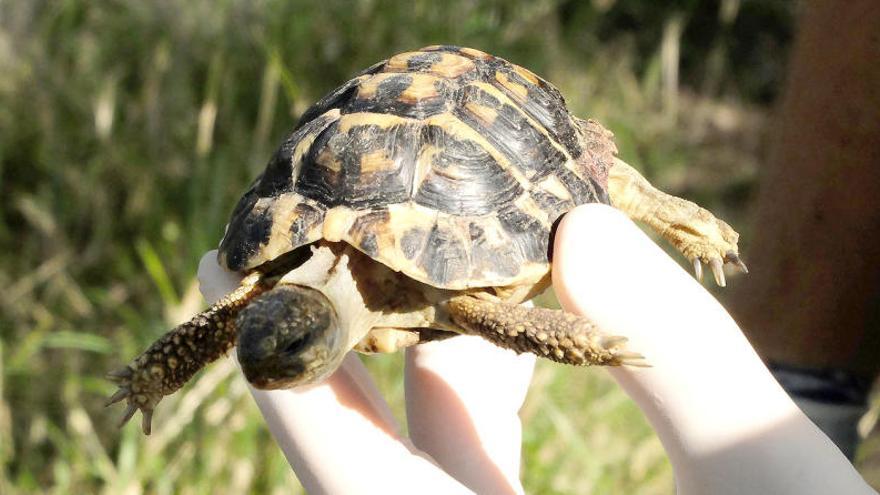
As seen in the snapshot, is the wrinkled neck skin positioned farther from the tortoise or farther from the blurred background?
the blurred background

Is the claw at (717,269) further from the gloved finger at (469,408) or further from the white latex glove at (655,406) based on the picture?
the gloved finger at (469,408)

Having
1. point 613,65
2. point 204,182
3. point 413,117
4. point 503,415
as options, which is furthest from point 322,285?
point 613,65

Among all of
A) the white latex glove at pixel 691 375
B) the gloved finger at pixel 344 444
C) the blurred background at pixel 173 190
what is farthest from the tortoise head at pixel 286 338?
the blurred background at pixel 173 190

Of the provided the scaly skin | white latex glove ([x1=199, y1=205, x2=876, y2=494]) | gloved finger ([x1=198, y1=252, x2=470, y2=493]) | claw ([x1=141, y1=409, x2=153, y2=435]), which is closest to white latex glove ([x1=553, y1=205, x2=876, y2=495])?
white latex glove ([x1=199, y1=205, x2=876, y2=494])

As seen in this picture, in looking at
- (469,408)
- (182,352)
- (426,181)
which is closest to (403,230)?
(426,181)

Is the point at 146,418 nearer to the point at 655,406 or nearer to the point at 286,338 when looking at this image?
the point at 286,338

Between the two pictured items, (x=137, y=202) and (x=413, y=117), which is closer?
(x=413, y=117)

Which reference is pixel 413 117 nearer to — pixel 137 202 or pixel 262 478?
pixel 262 478
